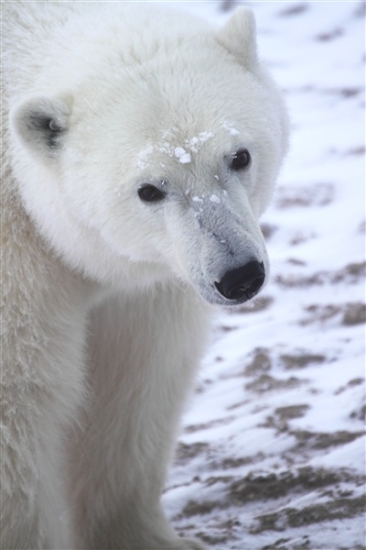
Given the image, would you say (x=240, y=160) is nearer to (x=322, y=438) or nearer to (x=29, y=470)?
(x=29, y=470)

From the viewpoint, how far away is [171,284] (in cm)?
450

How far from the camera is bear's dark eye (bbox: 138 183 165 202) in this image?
3.77 m

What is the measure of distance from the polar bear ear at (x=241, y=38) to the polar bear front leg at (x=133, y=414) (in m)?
1.00

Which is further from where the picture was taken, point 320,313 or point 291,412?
point 320,313

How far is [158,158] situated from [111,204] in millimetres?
265

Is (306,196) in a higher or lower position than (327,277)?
higher

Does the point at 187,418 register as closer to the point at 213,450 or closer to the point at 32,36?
the point at 213,450

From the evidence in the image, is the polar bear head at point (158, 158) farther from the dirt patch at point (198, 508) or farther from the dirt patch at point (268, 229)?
the dirt patch at point (268, 229)

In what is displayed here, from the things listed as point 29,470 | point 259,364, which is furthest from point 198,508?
point 259,364

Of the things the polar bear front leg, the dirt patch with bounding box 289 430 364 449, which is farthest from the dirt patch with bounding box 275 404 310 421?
the polar bear front leg

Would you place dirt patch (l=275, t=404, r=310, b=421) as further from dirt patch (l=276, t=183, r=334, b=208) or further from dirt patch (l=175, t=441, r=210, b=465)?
dirt patch (l=276, t=183, r=334, b=208)

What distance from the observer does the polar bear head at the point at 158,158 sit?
3.70m

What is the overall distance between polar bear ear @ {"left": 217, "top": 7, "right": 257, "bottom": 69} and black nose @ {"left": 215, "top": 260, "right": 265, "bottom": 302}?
0.95 metres

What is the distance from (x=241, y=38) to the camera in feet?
13.5
